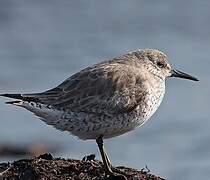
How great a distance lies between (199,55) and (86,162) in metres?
7.20

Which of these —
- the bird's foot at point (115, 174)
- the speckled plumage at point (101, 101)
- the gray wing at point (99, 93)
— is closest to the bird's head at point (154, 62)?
the speckled plumage at point (101, 101)

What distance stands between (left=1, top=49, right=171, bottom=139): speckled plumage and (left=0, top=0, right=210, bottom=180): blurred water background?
108 inches

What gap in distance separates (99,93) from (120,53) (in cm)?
641

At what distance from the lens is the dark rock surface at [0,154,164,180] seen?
32.1 feet

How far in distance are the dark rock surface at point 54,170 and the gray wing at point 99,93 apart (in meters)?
0.55

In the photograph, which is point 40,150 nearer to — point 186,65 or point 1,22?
point 186,65

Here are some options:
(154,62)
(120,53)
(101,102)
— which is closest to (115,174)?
(101,102)

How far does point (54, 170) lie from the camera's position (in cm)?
990

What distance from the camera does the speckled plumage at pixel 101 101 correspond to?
10.3 metres

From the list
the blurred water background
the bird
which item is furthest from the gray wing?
the blurred water background

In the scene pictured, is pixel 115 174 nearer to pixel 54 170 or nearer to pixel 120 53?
pixel 54 170

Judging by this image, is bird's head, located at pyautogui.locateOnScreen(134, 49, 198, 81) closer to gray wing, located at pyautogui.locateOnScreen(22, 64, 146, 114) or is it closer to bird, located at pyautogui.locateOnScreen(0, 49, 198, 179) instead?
bird, located at pyautogui.locateOnScreen(0, 49, 198, 179)

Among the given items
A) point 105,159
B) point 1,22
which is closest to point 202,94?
point 1,22

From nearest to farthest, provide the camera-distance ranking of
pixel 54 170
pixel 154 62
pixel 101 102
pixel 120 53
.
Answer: pixel 54 170
pixel 101 102
pixel 154 62
pixel 120 53
